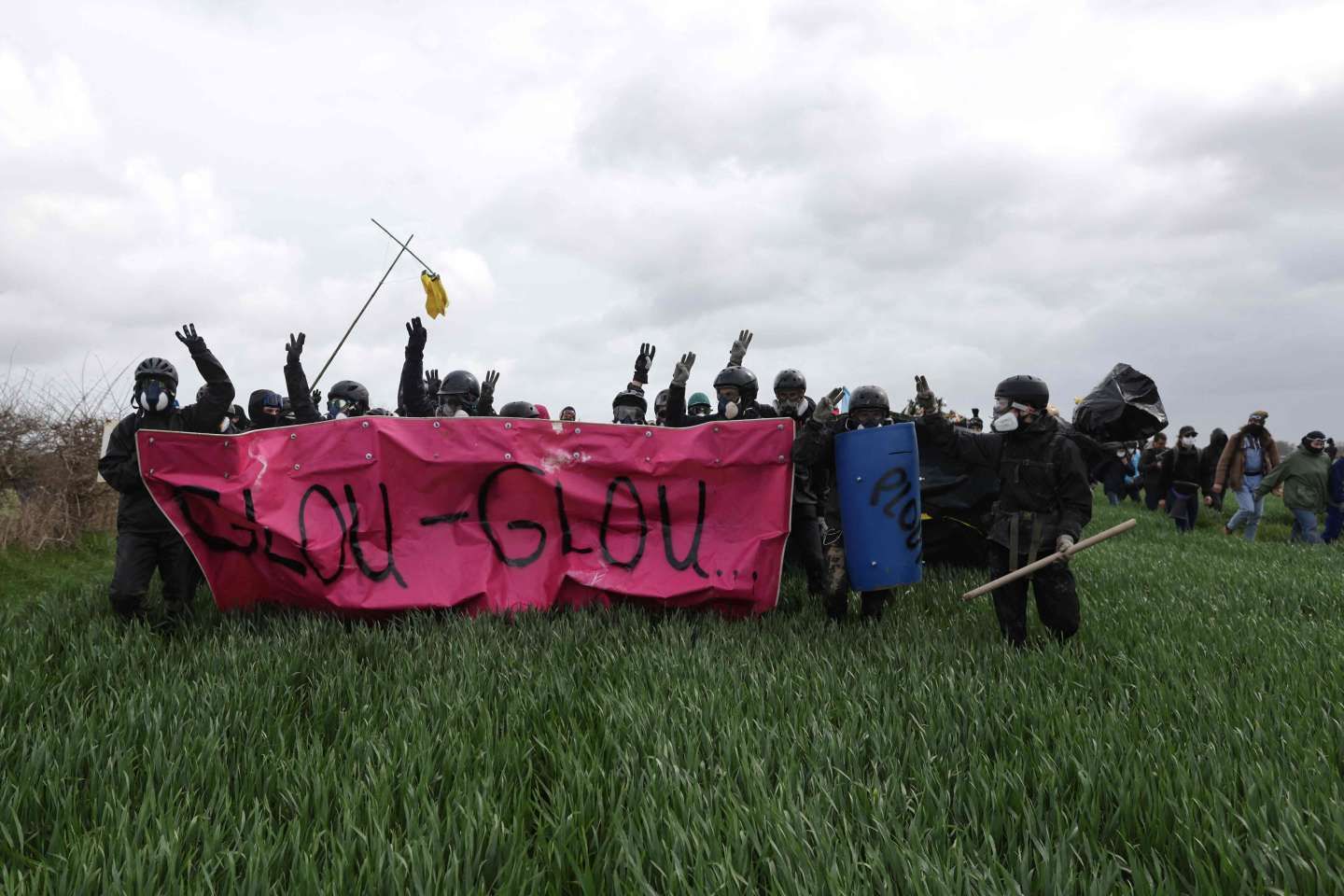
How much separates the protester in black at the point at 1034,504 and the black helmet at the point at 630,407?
13.1ft

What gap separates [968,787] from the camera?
9.19ft

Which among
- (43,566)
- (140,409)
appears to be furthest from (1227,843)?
(43,566)

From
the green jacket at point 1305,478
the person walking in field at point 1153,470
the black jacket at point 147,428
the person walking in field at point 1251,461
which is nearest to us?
the black jacket at point 147,428

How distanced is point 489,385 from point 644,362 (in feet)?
5.90

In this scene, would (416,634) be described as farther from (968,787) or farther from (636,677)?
(968,787)

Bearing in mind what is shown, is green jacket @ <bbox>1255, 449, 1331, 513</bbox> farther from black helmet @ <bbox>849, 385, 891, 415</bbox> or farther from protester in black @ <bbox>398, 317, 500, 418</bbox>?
protester in black @ <bbox>398, 317, 500, 418</bbox>

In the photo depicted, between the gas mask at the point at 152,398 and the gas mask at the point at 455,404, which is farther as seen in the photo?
the gas mask at the point at 455,404

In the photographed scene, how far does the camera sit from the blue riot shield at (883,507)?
552 cm

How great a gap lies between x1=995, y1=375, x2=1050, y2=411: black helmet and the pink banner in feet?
5.33

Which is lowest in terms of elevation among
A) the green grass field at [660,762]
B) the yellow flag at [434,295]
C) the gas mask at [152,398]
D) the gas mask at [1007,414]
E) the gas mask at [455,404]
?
the green grass field at [660,762]

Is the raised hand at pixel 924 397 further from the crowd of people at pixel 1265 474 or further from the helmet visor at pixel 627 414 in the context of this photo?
the crowd of people at pixel 1265 474

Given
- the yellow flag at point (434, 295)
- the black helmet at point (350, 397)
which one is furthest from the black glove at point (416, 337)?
the yellow flag at point (434, 295)

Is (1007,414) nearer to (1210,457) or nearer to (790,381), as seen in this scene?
(790,381)

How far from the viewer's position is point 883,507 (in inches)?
220
